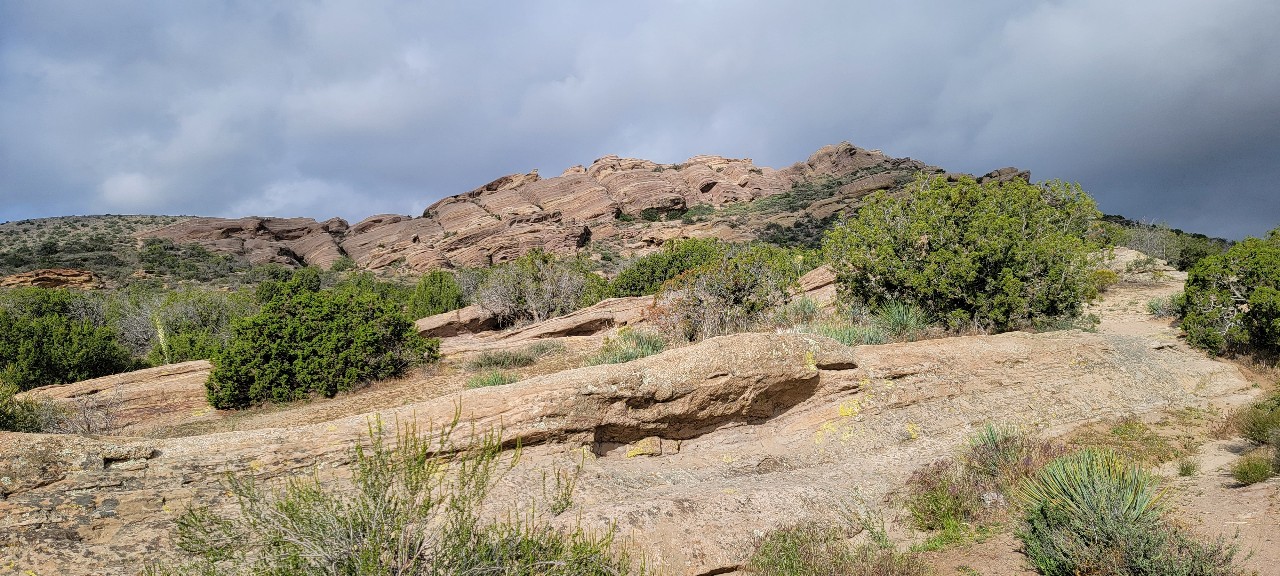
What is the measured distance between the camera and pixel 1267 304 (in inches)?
426

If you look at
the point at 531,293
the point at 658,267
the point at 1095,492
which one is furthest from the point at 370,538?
the point at 658,267

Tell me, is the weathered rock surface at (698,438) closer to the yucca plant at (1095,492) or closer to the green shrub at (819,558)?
the green shrub at (819,558)

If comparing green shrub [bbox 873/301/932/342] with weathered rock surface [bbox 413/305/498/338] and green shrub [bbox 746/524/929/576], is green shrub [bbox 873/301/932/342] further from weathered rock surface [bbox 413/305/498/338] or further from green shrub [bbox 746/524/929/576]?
weathered rock surface [bbox 413/305/498/338]

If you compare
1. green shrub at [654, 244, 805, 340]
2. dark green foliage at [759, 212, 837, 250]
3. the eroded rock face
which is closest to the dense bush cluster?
green shrub at [654, 244, 805, 340]

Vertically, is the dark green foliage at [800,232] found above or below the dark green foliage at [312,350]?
above

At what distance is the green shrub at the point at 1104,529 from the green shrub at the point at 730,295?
8159mm

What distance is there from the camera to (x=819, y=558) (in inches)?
192

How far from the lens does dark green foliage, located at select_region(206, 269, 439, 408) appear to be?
12.6 m

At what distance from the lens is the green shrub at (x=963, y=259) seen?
37.1 ft

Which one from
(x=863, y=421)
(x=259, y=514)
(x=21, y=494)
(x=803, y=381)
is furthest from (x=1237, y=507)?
(x=21, y=494)

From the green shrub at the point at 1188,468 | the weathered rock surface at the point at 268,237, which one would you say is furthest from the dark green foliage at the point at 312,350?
the weathered rock surface at the point at 268,237

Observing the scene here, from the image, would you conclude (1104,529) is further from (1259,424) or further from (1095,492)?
(1259,424)

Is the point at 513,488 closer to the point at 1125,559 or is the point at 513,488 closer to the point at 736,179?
the point at 1125,559

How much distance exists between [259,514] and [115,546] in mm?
1710
